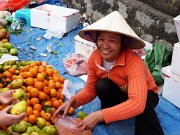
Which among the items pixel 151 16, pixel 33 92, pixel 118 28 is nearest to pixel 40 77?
pixel 33 92

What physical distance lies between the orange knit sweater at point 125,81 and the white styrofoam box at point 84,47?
3.73 feet

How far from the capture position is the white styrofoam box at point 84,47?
11.7 feet

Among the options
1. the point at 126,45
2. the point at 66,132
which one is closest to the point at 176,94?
the point at 126,45

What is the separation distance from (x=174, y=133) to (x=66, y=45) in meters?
2.08

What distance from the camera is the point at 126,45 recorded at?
7.40 ft

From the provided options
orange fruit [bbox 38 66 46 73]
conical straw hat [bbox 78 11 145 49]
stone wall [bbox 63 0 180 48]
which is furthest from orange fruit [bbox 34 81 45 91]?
stone wall [bbox 63 0 180 48]

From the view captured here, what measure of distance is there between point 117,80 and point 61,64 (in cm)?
150

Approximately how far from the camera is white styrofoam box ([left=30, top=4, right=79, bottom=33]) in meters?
4.43

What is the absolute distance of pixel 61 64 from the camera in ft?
12.3

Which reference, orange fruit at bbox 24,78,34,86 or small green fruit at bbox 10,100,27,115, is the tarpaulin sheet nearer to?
orange fruit at bbox 24,78,34,86

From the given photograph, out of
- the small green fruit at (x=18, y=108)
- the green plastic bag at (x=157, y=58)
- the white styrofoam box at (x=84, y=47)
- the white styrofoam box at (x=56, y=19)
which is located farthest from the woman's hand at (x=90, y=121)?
the white styrofoam box at (x=56, y=19)

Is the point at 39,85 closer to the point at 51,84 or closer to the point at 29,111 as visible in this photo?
the point at 51,84

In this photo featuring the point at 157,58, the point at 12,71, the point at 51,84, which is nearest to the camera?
the point at 51,84

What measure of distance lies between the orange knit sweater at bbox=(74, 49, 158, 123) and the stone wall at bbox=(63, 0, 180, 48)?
128cm
